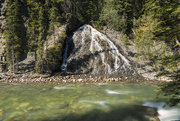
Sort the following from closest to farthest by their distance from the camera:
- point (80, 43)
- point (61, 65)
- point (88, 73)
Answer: point (88, 73) → point (61, 65) → point (80, 43)

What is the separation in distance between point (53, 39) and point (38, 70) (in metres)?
8.59

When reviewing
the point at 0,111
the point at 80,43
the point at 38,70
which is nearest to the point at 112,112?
the point at 0,111

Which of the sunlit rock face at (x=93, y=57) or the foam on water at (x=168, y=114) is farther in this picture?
the sunlit rock face at (x=93, y=57)

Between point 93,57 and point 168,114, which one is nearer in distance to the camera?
point 168,114

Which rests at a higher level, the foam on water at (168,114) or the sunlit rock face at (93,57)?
the sunlit rock face at (93,57)

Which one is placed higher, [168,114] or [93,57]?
[93,57]

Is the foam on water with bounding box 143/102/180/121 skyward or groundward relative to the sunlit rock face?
groundward

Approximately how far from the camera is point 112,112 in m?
6.56

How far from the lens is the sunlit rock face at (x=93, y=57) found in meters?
19.4

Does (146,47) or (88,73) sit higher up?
(146,47)

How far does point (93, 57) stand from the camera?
21109mm

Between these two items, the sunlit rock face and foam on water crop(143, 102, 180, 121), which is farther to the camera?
the sunlit rock face

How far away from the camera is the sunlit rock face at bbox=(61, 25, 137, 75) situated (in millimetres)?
19359

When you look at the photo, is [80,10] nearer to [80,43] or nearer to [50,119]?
[80,43]
